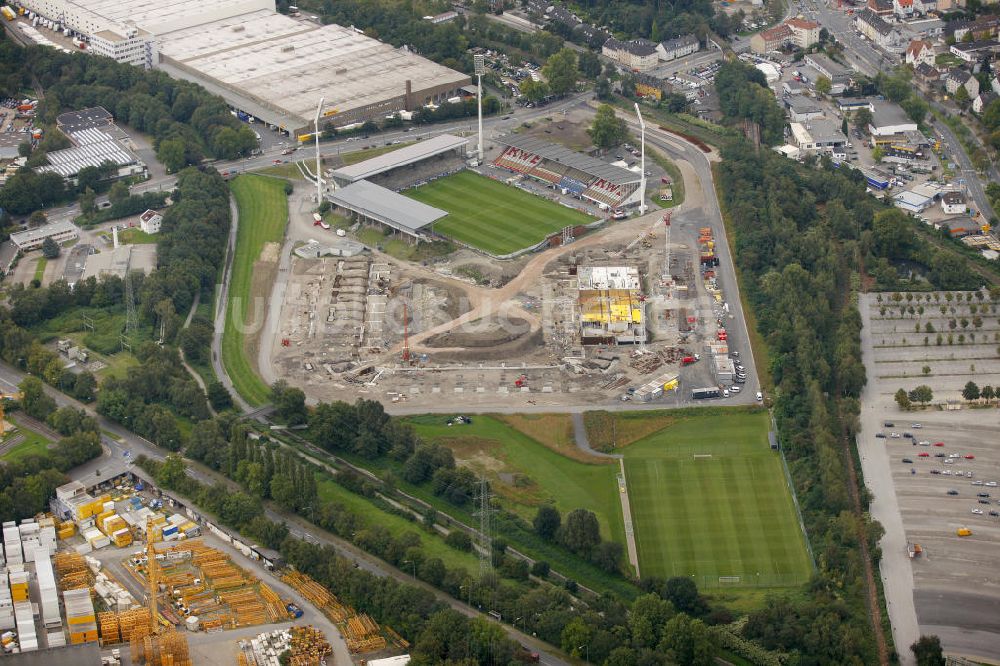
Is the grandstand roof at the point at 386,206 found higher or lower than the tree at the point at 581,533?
higher

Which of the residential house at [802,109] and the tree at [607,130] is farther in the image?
the residential house at [802,109]

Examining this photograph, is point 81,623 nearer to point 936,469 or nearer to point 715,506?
point 715,506

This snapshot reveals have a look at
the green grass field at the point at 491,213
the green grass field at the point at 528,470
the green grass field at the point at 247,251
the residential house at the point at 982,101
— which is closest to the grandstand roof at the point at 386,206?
the green grass field at the point at 491,213

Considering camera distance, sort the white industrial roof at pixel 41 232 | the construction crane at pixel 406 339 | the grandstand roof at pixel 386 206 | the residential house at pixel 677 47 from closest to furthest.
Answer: the construction crane at pixel 406 339, the white industrial roof at pixel 41 232, the grandstand roof at pixel 386 206, the residential house at pixel 677 47

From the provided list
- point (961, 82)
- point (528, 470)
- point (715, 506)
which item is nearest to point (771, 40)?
point (961, 82)

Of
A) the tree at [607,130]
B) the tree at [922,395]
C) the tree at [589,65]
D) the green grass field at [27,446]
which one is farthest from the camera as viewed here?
the tree at [589,65]

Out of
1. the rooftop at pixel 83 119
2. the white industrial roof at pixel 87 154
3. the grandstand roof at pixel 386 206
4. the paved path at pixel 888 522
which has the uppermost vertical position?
the rooftop at pixel 83 119

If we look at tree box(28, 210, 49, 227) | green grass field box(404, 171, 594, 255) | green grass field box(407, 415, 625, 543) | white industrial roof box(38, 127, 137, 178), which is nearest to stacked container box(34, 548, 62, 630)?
green grass field box(407, 415, 625, 543)

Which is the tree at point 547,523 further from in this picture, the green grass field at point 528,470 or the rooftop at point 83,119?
the rooftop at point 83,119

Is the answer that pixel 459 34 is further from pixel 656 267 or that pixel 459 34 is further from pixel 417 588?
pixel 417 588
